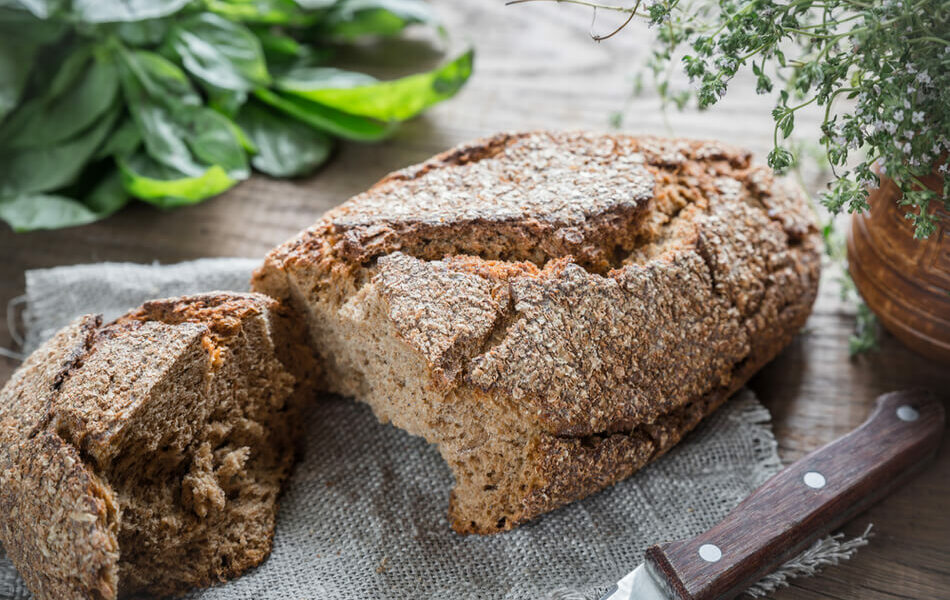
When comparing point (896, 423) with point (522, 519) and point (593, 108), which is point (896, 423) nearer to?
point (522, 519)

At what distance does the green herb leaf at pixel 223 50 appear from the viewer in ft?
8.85

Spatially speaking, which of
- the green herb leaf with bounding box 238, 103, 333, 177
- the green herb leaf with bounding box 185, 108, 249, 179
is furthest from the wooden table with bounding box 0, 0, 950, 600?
the green herb leaf with bounding box 185, 108, 249, 179

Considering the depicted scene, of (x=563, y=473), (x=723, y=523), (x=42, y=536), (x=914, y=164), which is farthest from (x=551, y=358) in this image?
(x=42, y=536)

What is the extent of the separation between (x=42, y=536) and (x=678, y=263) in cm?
143

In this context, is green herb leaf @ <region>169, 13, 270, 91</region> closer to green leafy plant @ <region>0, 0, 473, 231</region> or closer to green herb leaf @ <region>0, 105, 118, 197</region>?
green leafy plant @ <region>0, 0, 473, 231</region>

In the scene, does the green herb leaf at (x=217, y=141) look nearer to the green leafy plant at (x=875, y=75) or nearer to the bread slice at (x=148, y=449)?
the bread slice at (x=148, y=449)

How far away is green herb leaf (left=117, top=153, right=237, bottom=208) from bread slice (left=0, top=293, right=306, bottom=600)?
72 cm

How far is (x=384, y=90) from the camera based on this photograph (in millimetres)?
2736

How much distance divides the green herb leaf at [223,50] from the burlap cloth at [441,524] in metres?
1.18

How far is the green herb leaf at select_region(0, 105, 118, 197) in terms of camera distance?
8.61 feet

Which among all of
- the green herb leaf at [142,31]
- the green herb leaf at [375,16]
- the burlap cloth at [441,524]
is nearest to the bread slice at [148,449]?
the burlap cloth at [441,524]

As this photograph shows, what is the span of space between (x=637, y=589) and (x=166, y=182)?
1.79 m

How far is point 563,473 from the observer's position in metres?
1.77

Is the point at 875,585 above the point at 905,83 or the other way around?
the other way around
